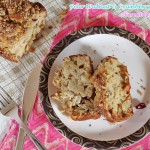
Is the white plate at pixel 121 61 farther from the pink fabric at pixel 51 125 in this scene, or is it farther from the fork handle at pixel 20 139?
the fork handle at pixel 20 139

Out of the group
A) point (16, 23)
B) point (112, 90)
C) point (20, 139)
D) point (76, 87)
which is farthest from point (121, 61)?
point (20, 139)

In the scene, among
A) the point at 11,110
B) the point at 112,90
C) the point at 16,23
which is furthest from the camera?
the point at 16,23

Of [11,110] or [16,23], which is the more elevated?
[16,23]

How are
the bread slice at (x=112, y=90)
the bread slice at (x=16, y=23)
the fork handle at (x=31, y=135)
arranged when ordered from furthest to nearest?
1. the bread slice at (x=16, y=23)
2. the fork handle at (x=31, y=135)
3. the bread slice at (x=112, y=90)

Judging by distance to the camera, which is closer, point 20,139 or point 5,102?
point 20,139

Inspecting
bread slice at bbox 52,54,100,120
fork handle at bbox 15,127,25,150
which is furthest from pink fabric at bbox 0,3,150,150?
bread slice at bbox 52,54,100,120

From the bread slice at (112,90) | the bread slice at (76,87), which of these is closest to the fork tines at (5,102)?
the bread slice at (76,87)

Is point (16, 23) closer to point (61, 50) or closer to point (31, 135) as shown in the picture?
point (61, 50)
